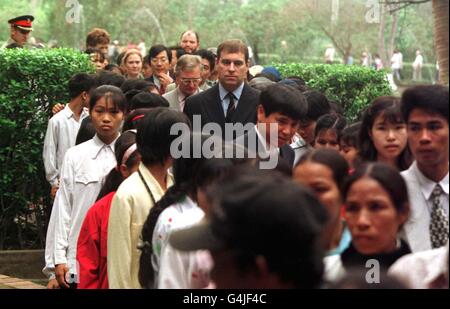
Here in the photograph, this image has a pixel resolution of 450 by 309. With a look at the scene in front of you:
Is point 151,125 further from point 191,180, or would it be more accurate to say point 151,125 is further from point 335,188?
point 335,188

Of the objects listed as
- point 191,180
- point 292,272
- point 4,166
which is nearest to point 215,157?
point 191,180

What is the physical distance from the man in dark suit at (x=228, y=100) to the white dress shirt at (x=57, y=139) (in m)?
1.28

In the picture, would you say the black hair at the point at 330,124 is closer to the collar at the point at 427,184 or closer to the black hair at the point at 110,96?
the black hair at the point at 110,96

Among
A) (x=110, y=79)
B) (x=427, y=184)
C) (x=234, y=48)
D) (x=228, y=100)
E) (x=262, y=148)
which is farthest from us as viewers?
(x=110, y=79)

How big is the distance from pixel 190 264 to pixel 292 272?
1375 mm

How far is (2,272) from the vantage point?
972 centimetres

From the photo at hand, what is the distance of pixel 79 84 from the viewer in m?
9.43

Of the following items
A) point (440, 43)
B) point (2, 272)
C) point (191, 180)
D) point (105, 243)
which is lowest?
point (2, 272)

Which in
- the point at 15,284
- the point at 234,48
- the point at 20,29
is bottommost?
the point at 15,284

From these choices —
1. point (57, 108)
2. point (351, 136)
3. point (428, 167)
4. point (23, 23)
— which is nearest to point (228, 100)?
point (57, 108)

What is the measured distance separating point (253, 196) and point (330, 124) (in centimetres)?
482

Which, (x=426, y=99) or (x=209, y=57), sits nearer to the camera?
(x=426, y=99)

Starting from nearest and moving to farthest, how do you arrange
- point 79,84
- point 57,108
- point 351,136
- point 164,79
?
point 351,136 < point 79,84 < point 57,108 < point 164,79

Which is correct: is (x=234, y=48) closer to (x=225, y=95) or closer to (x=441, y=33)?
(x=225, y=95)
